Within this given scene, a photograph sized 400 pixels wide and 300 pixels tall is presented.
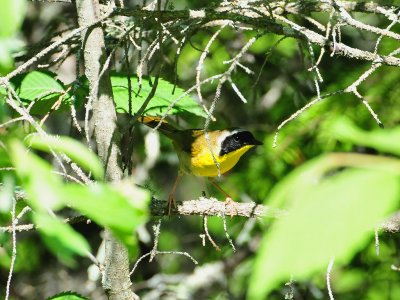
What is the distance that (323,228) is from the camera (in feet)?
2.39

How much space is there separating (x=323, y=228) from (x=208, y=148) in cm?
377

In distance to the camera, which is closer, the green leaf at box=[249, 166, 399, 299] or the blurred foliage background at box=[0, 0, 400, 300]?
the green leaf at box=[249, 166, 399, 299]

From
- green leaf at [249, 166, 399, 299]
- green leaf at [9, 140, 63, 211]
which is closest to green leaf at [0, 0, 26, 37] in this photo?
green leaf at [9, 140, 63, 211]

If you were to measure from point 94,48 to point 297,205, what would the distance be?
76.6 inches

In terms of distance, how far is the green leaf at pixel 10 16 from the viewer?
0.84 metres

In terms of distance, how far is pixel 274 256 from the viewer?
73cm

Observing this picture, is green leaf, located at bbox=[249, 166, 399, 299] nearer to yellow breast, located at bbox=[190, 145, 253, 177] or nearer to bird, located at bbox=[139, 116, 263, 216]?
bird, located at bbox=[139, 116, 263, 216]

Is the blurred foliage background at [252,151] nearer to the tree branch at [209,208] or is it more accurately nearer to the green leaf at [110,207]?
the tree branch at [209,208]

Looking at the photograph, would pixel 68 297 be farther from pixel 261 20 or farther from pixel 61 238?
pixel 61 238

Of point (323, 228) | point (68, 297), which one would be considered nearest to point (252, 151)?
point (68, 297)

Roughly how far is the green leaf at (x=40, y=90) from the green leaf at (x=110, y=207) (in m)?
2.03

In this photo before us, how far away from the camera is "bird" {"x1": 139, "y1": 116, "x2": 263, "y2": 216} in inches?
174

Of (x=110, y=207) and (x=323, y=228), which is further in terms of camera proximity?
(x=110, y=207)

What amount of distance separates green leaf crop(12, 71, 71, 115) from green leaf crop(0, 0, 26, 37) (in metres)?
2.07
